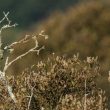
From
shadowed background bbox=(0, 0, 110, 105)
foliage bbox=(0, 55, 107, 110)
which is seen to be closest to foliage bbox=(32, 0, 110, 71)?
shadowed background bbox=(0, 0, 110, 105)

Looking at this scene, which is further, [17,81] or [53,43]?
[53,43]

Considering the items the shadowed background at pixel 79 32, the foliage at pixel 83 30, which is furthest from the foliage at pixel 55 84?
the foliage at pixel 83 30

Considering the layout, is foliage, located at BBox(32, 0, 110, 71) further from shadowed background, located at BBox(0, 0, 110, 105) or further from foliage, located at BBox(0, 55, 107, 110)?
foliage, located at BBox(0, 55, 107, 110)

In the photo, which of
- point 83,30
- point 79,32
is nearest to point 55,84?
point 79,32

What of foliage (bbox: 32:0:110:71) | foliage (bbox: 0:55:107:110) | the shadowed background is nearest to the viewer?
foliage (bbox: 0:55:107:110)

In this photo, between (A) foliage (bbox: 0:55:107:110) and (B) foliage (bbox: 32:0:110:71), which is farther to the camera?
(B) foliage (bbox: 32:0:110:71)

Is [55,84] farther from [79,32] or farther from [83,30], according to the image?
[83,30]

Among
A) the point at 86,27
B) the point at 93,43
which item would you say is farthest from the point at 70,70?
the point at 86,27

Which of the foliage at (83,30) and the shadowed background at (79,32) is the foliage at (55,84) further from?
the foliage at (83,30)

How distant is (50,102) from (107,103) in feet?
4.28

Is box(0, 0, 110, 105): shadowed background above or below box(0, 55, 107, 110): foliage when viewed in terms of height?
above

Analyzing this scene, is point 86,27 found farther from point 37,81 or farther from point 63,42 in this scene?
point 37,81

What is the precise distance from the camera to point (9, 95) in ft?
56.8

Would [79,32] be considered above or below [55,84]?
above
